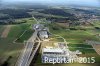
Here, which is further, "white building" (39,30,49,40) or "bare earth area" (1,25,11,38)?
"bare earth area" (1,25,11,38)

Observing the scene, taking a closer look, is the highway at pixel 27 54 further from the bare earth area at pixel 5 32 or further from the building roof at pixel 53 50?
the bare earth area at pixel 5 32

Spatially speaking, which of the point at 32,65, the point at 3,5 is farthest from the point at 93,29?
the point at 3,5

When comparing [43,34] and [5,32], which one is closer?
[43,34]

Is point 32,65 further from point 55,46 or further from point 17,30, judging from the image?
point 17,30

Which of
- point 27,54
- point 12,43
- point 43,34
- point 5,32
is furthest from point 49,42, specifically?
point 5,32

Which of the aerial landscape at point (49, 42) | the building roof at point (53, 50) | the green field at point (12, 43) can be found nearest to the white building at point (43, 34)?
the aerial landscape at point (49, 42)

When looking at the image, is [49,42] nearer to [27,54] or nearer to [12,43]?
[12,43]

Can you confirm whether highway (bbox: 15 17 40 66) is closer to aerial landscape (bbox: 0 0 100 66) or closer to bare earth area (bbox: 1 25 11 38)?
aerial landscape (bbox: 0 0 100 66)

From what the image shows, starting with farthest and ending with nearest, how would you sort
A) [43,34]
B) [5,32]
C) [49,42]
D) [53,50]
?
[5,32], [43,34], [49,42], [53,50]

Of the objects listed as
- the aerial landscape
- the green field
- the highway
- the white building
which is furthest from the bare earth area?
the white building

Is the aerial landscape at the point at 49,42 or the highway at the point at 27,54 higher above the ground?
the highway at the point at 27,54

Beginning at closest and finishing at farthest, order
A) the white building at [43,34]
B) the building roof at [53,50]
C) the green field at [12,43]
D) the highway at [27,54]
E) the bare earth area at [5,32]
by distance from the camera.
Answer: the highway at [27,54], the green field at [12,43], the building roof at [53,50], the white building at [43,34], the bare earth area at [5,32]
